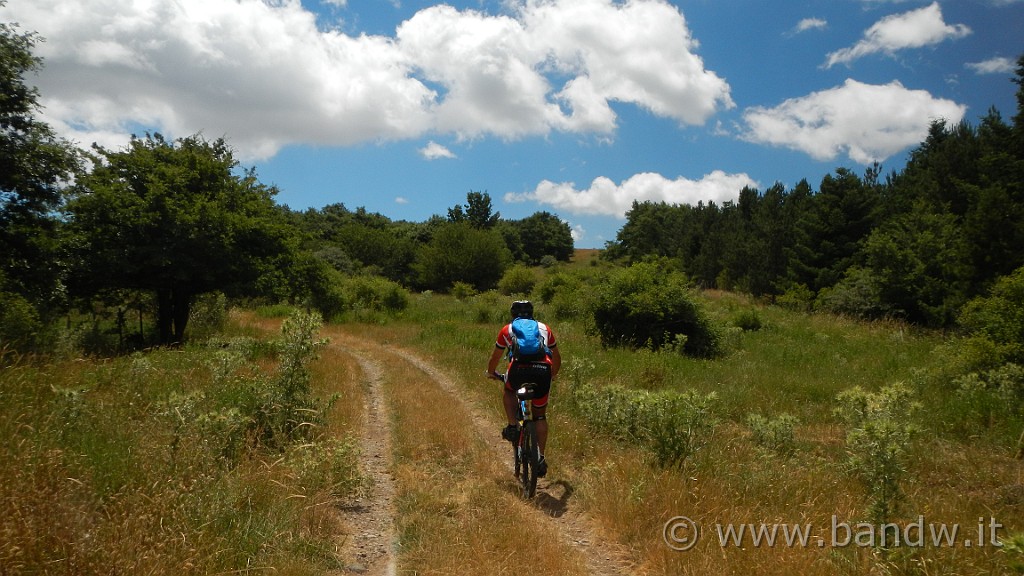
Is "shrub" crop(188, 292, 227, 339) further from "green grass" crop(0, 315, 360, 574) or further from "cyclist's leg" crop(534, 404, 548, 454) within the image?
"cyclist's leg" crop(534, 404, 548, 454)

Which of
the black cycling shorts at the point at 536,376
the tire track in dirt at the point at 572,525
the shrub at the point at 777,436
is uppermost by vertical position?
the black cycling shorts at the point at 536,376

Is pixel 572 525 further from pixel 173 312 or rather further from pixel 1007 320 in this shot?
pixel 173 312

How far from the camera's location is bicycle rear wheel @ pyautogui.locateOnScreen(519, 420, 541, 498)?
5488mm

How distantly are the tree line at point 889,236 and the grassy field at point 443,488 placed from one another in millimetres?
11146

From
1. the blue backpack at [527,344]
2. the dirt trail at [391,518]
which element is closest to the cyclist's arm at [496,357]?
the blue backpack at [527,344]

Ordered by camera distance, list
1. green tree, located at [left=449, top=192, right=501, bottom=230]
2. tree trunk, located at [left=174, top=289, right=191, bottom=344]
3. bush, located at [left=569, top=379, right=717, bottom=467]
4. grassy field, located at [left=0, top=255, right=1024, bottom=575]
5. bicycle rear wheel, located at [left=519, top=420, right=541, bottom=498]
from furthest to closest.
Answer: green tree, located at [left=449, top=192, right=501, bottom=230] → tree trunk, located at [left=174, top=289, right=191, bottom=344] → bicycle rear wheel, located at [left=519, top=420, right=541, bottom=498] → bush, located at [left=569, top=379, right=717, bottom=467] → grassy field, located at [left=0, top=255, right=1024, bottom=575]

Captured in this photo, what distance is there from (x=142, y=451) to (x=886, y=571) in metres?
5.66

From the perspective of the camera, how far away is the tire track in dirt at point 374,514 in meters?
4.17

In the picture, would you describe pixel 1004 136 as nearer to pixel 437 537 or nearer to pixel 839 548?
pixel 839 548

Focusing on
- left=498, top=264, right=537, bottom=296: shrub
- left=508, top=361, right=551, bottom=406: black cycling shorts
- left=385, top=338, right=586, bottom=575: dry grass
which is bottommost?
left=385, top=338, right=586, bottom=575: dry grass

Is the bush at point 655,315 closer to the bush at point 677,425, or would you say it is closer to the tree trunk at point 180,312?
the bush at point 677,425

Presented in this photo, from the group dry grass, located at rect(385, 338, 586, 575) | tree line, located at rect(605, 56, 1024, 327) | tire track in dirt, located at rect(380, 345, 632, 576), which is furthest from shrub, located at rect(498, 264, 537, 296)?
tire track in dirt, located at rect(380, 345, 632, 576)

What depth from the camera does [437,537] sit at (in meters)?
4.30

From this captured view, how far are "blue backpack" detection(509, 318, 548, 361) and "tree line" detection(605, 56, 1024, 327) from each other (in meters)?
12.4
